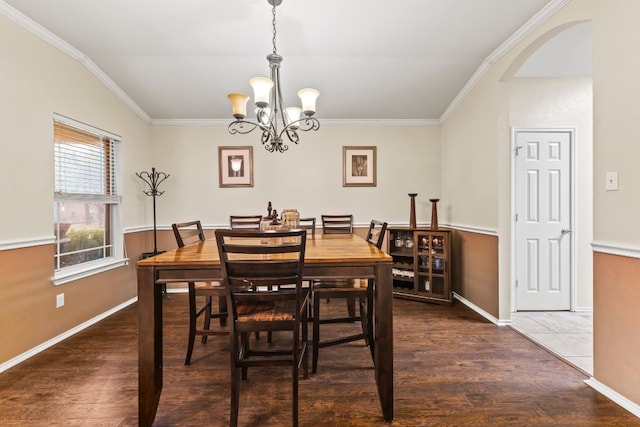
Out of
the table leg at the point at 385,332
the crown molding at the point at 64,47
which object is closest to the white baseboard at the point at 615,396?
the table leg at the point at 385,332

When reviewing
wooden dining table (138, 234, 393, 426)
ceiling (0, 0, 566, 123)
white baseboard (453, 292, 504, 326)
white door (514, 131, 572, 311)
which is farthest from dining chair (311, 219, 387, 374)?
white door (514, 131, 572, 311)

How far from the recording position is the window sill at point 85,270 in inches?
105

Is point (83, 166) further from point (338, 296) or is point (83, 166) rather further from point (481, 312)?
point (481, 312)

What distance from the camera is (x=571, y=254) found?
3207 millimetres

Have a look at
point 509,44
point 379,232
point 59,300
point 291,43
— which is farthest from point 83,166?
point 509,44

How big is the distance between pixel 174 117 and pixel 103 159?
1088 millimetres

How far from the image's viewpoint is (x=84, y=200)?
303 cm

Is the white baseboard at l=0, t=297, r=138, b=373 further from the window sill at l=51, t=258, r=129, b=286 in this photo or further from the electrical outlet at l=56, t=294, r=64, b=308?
the window sill at l=51, t=258, r=129, b=286

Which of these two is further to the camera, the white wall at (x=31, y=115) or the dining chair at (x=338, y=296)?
the white wall at (x=31, y=115)

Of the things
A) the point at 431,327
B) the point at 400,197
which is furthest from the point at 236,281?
the point at 400,197

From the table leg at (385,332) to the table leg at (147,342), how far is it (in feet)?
3.82

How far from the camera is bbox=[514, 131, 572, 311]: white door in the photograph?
3170 millimetres

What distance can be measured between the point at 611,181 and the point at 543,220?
5.23 ft

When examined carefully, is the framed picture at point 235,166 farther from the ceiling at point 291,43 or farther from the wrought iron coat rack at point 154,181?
the wrought iron coat rack at point 154,181
